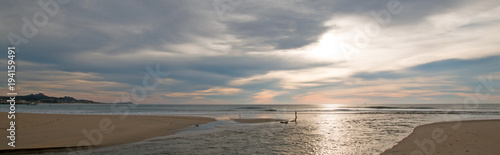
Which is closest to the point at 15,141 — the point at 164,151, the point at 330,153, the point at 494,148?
the point at 164,151

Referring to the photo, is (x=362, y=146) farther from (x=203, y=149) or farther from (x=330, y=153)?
(x=203, y=149)

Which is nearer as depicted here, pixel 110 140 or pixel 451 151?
pixel 451 151

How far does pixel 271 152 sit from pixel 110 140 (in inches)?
565

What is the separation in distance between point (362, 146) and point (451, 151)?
5601 millimetres

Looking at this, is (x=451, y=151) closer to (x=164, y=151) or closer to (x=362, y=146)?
(x=362, y=146)

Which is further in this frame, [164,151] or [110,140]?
[110,140]

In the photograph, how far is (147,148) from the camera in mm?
19016

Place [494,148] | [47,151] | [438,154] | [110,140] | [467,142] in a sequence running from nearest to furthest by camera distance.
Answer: [438,154]
[494,148]
[47,151]
[467,142]
[110,140]

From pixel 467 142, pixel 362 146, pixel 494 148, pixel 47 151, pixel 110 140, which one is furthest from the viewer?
pixel 110 140

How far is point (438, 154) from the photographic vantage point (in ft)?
49.3

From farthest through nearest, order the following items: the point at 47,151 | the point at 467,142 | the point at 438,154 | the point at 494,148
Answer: the point at 467,142, the point at 47,151, the point at 494,148, the point at 438,154

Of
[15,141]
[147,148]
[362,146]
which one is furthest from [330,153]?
[15,141]

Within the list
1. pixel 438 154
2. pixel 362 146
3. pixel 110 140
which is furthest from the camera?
pixel 110 140

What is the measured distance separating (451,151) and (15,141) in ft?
100
